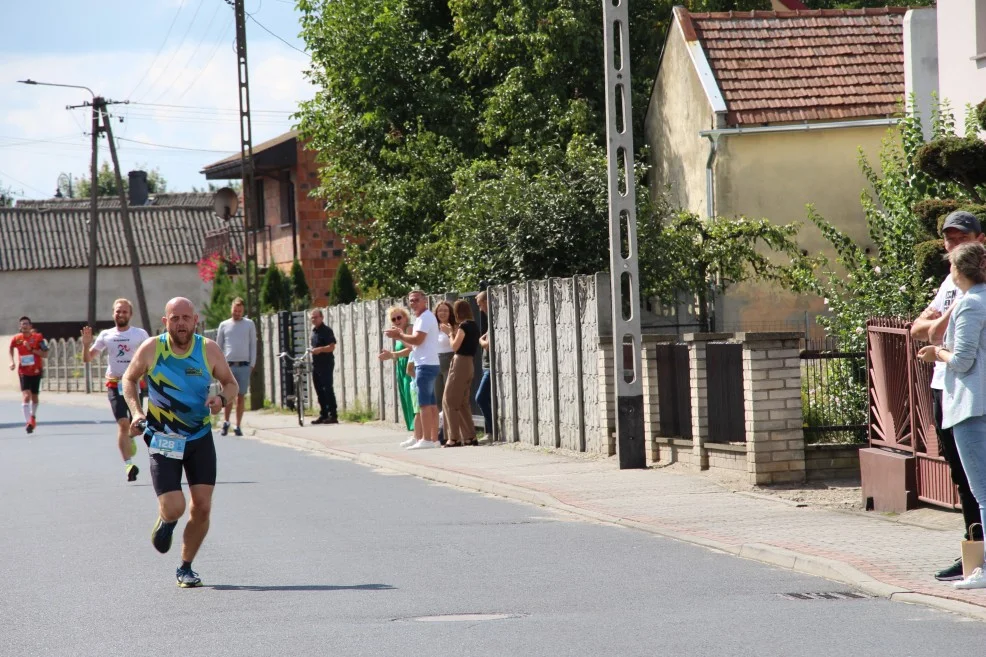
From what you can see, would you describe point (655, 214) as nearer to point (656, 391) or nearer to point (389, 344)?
point (389, 344)

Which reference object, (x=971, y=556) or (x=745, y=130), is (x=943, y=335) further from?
(x=745, y=130)

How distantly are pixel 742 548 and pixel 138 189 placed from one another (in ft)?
286

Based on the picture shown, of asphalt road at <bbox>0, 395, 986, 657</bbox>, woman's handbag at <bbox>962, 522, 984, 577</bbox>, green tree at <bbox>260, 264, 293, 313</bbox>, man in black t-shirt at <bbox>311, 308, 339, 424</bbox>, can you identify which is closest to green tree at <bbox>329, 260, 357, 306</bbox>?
green tree at <bbox>260, 264, 293, 313</bbox>

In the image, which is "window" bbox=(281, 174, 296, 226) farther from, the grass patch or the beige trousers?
the beige trousers

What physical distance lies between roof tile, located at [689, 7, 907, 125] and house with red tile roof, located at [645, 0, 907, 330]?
3 cm

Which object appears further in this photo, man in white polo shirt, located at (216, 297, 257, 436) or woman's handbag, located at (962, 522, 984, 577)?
man in white polo shirt, located at (216, 297, 257, 436)

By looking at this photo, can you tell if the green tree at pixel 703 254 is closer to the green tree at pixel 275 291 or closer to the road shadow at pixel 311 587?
the road shadow at pixel 311 587

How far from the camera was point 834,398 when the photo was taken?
46.2ft

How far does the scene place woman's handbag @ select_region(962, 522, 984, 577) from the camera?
27.2 ft

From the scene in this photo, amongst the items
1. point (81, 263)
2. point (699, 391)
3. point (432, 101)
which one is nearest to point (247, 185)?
point (432, 101)

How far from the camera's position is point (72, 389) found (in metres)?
56.5

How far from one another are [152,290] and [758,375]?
212ft

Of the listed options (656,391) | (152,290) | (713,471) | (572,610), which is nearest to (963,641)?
(572,610)

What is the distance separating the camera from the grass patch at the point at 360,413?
26.9m
